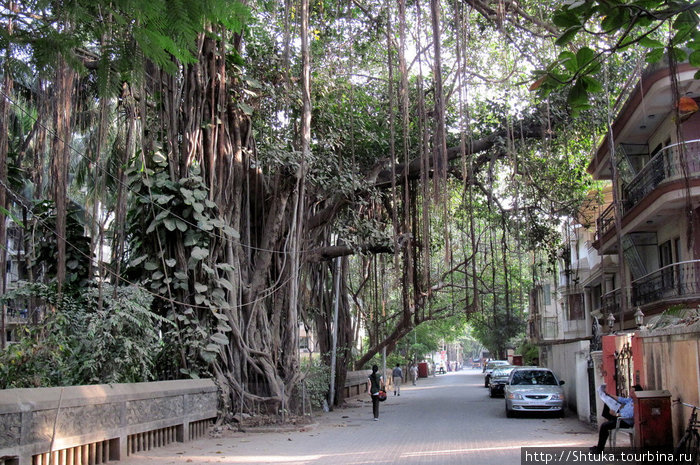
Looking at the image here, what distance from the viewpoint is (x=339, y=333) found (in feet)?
67.5

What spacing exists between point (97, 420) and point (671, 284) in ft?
46.4

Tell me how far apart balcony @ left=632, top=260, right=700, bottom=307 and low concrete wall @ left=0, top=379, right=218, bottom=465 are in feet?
36.1

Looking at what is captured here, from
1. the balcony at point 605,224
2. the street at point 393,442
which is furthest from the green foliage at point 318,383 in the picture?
the balcony at point 605,224

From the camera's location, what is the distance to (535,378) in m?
17.1

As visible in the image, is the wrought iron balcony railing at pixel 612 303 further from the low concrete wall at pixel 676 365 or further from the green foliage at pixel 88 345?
the green foliage at pixel 88 345

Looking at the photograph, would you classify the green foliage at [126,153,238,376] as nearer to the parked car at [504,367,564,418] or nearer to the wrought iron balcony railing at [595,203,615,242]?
the parked car at [504,367,564,418]

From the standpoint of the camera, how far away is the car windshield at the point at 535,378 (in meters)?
16.9

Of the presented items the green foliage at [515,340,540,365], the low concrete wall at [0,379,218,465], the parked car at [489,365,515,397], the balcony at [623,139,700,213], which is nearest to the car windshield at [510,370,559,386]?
the balcony at [623,139,700,213]

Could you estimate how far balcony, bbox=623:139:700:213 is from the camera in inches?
622

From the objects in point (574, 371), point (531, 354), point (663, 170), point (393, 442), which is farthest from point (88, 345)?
point (531, 354)

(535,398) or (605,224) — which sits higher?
(605,224)

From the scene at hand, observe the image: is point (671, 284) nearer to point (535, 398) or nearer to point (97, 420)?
point (535, 398)

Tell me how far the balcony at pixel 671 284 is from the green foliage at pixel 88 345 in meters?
11.6

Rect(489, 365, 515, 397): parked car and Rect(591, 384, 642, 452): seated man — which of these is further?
Rect(489, 365, 515, 397): parked car
